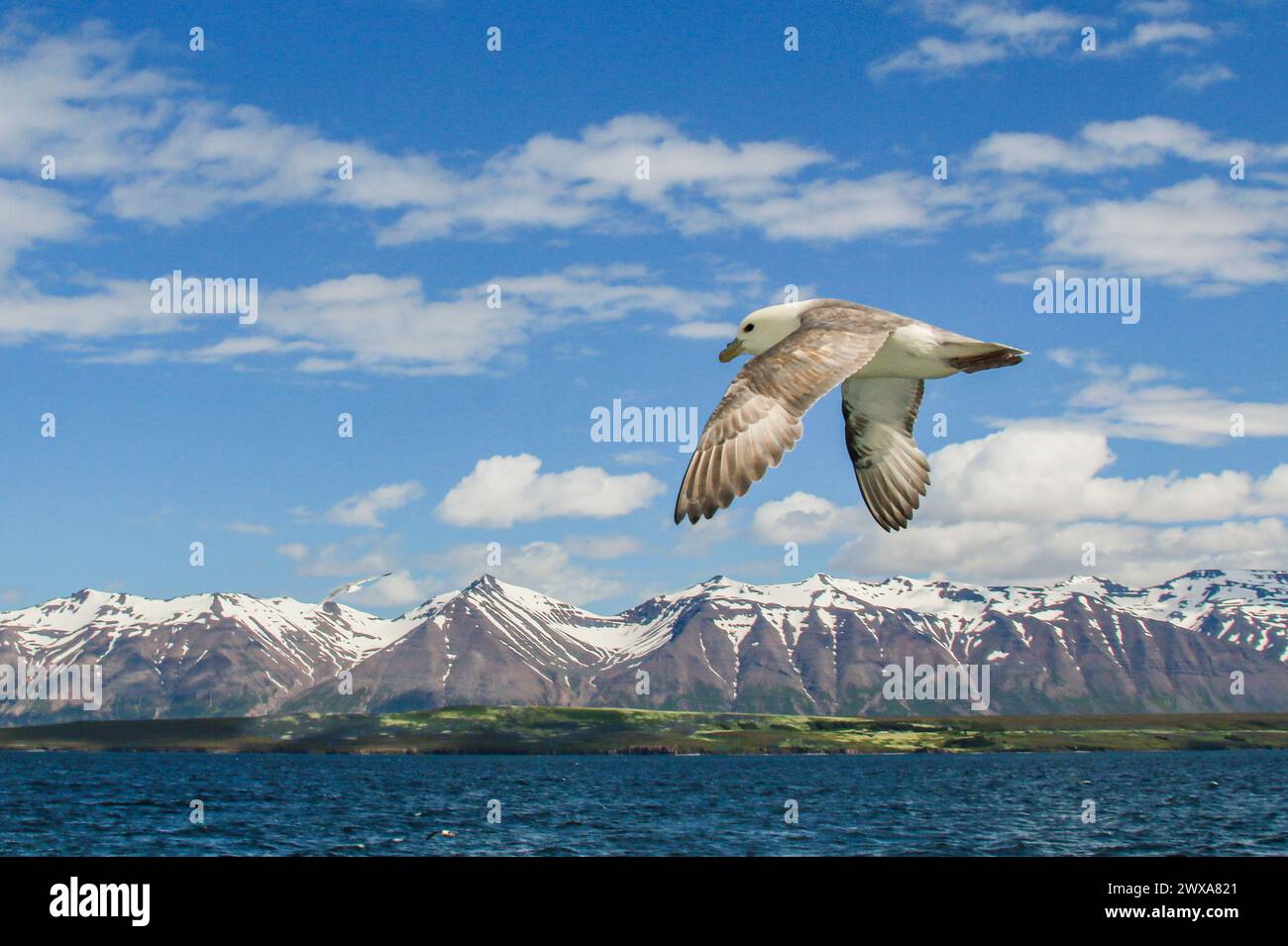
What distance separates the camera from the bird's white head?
14.0 m

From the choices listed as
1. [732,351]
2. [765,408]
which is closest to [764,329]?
[732,351]

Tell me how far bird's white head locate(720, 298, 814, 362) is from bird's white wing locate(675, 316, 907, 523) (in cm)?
152

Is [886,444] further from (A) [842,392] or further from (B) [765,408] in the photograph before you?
(B) [765,408]

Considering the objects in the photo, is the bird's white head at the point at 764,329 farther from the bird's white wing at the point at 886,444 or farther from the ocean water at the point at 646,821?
the ocean water at the point at 646,821

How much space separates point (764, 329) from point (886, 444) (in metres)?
2.49

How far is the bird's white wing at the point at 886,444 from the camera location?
14688 mm

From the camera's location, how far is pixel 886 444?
15.4m

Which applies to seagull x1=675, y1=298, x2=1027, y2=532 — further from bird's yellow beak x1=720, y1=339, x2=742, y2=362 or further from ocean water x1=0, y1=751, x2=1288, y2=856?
ocean water x1=0, y1=751, x2=1288, y2=856

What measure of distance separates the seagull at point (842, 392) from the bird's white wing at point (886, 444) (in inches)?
0.5

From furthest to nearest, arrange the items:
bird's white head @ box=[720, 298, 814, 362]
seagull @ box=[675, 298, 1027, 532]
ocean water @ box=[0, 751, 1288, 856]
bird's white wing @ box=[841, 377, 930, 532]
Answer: ocean water @ box=[0, 751, 1288, 856] → bird's white wing @ box=[841, 377, 930, 532] → bird's white head @ box=[720, 298, 814, 362] → seagull @ box=[675, 298, 1027, 532]

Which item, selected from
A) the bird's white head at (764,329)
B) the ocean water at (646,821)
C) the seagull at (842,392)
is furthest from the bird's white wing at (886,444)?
the ocean water at (646,821)

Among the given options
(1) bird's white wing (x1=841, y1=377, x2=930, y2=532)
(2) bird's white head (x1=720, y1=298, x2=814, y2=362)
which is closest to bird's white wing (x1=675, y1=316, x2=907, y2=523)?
(2) bird's white head (x1=720, y1=298, x2=814, y2=362)

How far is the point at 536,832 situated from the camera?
342ft
